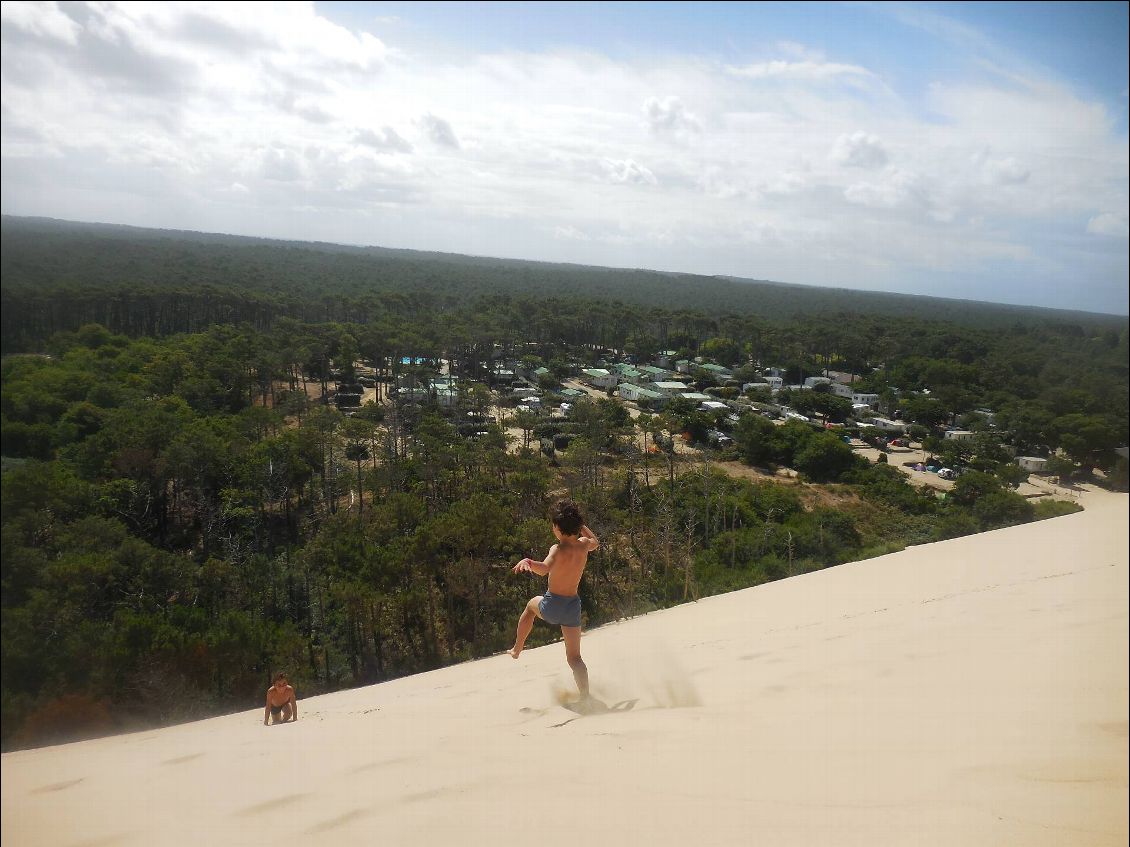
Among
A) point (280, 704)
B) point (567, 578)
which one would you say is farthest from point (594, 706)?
point (280, 704)

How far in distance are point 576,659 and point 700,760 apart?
147 centimetres

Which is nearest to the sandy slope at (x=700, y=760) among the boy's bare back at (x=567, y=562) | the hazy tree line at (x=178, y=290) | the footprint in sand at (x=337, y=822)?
the footprint in sand at (x=337, y=822)

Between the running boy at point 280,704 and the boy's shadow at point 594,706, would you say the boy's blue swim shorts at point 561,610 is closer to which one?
the boy's shadow at point 594,706

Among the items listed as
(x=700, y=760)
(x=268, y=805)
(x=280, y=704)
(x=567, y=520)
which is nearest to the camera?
(x=268, y=805)

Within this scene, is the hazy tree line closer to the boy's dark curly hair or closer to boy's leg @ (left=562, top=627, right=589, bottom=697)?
the boy's dark curly hair

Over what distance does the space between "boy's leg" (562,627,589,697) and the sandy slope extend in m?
0.15

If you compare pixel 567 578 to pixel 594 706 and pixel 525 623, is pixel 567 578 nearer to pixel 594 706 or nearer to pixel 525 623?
pixel 525 623

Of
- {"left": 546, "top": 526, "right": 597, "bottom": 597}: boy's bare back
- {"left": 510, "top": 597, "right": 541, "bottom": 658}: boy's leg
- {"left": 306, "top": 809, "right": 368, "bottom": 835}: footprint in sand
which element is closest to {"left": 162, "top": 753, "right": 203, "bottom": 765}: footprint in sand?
{"left": 306, "top": 809, "right": 368, "bottom": 835}: footprint in sand

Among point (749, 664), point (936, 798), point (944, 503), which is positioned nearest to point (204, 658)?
point (749, 664)

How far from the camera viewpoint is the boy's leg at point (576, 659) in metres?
4.11

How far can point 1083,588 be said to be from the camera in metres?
5.49

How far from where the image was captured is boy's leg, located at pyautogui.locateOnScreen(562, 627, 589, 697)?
4.11 metres

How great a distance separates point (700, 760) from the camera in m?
2.80

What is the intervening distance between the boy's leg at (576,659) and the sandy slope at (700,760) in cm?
15
